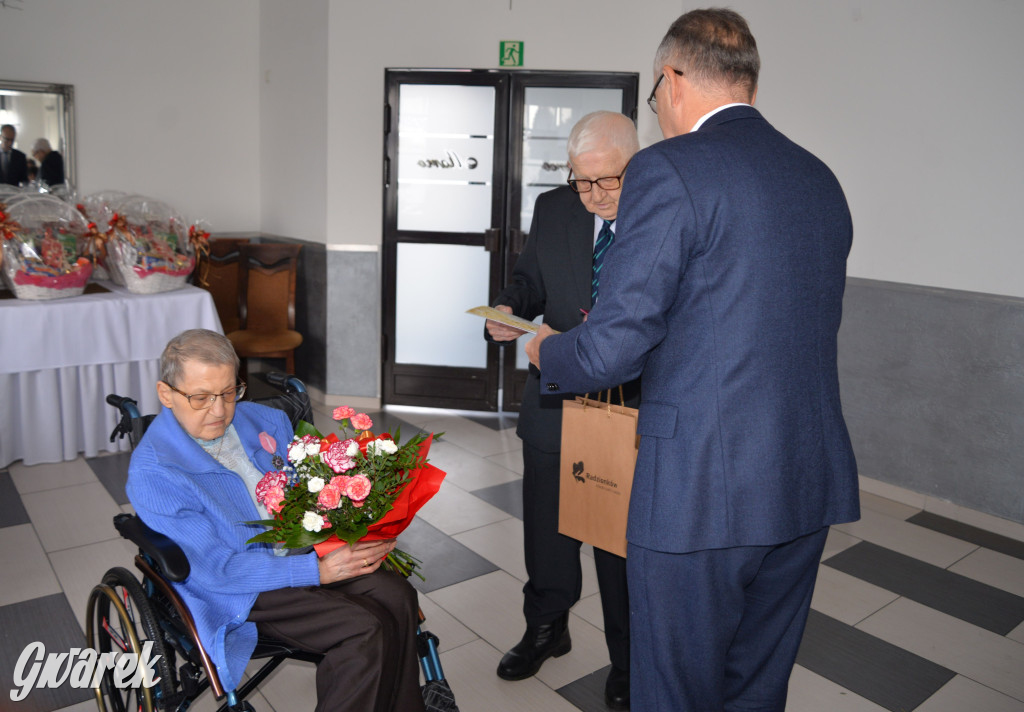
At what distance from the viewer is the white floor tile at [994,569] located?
3.49 m

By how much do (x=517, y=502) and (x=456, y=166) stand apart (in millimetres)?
2591

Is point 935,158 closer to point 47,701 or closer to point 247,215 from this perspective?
point 47,701

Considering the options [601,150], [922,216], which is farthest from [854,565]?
[601,150]

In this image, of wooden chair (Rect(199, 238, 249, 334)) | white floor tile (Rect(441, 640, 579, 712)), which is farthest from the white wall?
white floor tile (Rect(441, 640, 579, 712))

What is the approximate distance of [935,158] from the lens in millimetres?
4180

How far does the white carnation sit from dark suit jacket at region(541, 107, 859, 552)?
0.70 metres

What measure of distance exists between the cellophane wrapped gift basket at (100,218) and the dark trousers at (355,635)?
340cm

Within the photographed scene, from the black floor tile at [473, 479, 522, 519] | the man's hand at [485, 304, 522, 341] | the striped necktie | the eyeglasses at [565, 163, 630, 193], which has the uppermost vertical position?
the eyeglasses at [565, 163, 630, 193]

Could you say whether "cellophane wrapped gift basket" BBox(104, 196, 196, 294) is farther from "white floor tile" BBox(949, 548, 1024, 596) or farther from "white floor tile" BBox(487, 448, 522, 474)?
"white floor tile" BBox(949, 548, 1024, 596)

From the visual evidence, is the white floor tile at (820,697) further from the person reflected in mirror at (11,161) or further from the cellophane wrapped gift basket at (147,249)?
the person reflected in mirror at (11,161)

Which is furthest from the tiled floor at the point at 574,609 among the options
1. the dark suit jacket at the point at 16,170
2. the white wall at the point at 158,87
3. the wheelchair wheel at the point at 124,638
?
the white wall at the point at 158,87

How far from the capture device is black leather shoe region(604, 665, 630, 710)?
2.48 metres

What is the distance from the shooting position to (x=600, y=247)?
7.75 ft

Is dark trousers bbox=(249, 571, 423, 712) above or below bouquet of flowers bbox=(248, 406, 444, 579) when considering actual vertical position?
below
